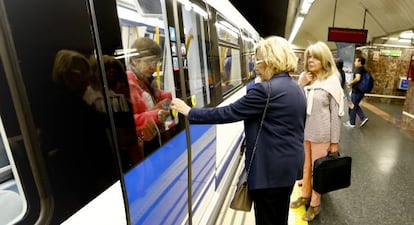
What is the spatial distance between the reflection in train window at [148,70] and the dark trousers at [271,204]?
0.65 m

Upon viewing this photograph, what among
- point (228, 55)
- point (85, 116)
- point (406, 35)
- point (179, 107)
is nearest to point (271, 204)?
point (179, 107)

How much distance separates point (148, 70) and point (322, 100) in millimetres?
1537

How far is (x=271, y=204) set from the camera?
1.58 m

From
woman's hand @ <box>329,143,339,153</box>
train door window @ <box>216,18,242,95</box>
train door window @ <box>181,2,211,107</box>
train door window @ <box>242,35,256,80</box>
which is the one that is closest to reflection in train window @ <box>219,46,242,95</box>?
train door window @ <box>216,18,242,95</box>

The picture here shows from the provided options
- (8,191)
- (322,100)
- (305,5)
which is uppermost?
(305,5)

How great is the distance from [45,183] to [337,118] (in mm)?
2157

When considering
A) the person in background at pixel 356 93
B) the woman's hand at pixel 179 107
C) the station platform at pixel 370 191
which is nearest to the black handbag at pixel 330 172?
the station platform at pixel 370 191

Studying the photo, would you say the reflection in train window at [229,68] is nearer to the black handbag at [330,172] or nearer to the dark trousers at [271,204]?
the black handbag at [330,172]

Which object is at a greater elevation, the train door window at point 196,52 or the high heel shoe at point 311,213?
the train door window at point 196,52

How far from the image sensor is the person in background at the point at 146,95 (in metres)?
1.09

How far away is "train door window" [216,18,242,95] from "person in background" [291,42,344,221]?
0.91 meters

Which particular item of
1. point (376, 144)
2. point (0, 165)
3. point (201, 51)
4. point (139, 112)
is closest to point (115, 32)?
point (139, 112)

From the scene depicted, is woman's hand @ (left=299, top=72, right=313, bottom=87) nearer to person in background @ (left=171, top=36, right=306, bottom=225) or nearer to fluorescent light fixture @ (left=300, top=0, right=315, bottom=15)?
person in background @ (left=171, top=36, right=306, bottom=225)

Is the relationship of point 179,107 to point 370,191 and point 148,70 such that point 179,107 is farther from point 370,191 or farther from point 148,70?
point 370,191
